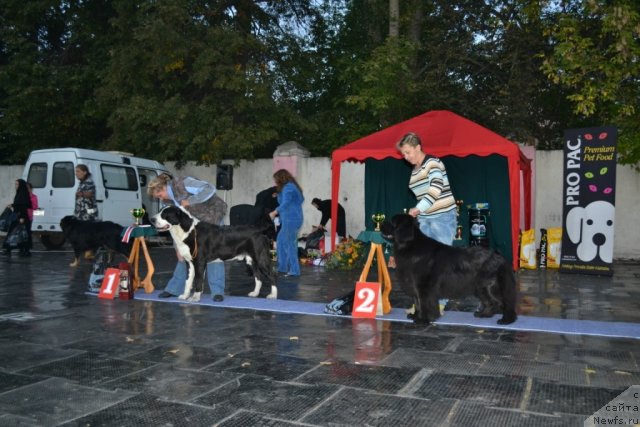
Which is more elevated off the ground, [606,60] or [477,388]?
[606,60]

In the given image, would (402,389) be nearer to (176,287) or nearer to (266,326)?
(266,326)

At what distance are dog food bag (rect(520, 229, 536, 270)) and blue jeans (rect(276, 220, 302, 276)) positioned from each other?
4.78m

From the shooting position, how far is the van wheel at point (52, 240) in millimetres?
15180

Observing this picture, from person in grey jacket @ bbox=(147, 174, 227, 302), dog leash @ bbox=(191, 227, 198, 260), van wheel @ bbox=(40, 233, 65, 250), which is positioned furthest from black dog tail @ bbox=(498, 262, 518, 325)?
van wheel @ bbox=(40, 233, 65, 250)

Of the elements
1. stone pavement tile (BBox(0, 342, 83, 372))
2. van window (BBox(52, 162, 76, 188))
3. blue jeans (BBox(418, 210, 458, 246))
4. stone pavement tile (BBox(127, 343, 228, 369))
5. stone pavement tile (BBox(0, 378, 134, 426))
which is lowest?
stone pavement tile (BBox(0, 342, 83, 372))

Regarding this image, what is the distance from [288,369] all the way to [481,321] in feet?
8.58

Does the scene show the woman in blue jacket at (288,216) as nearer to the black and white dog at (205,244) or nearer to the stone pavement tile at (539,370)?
the black and white dog at (205,244)

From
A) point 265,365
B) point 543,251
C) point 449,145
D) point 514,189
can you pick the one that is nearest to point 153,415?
point 265,365

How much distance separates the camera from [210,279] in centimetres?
751

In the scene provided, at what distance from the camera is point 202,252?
7.13 metres

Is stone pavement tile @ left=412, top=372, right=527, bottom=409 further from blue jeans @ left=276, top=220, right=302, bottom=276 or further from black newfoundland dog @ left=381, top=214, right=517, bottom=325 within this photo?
blue jeans @ left=276, top=220, right=302, bottom=276

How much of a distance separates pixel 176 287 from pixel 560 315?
490cm

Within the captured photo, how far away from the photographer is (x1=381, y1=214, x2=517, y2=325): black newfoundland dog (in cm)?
572

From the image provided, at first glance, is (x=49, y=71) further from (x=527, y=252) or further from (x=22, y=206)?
(x=527, y=252)
